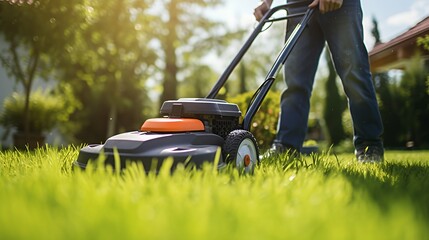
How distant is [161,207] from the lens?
1.04 m

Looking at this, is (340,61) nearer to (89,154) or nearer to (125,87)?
(89,154)

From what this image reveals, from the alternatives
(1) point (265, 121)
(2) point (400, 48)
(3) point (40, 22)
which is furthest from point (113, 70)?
(2) point (400, 48)

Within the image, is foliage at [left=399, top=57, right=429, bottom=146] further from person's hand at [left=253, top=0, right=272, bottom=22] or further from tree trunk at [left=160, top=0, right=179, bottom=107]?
tree trunk at [left=160, top=0, right=179, bottom=107]

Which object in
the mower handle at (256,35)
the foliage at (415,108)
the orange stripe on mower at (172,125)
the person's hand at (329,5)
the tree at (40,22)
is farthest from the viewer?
the foliage at (415,108)

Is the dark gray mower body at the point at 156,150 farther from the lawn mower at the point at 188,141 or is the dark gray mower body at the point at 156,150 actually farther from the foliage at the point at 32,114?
the foliage at the point at 32,114

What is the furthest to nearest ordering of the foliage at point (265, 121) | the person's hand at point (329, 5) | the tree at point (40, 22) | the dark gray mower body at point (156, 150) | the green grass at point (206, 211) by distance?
the foliage at point (265, 121), the tree at point (40, 22), the person's hand at point (329, 5), the dark gray mower body at point (156, 150), the green grass at point (206, 211)

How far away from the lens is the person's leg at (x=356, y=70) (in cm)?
269

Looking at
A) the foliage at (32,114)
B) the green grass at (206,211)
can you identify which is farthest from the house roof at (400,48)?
the foliage at (32,114)

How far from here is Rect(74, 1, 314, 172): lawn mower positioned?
1.62m

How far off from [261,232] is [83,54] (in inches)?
269

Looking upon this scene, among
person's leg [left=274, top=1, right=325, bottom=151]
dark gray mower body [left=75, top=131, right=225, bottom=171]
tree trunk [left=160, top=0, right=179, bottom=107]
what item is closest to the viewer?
dark gray mower body [left=75, top=131, right=225, bottom=171]

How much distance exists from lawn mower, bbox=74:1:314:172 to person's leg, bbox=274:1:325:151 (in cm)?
76

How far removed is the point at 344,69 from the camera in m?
2.76

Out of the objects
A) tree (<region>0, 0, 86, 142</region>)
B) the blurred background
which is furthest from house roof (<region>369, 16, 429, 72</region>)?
tree (<region>0, 0, 86, 142</region>)
